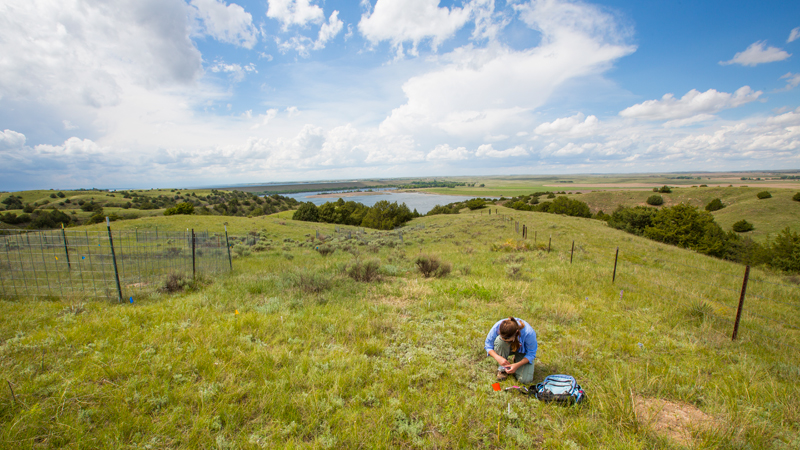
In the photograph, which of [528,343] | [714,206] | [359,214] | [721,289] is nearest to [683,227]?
[721,289]

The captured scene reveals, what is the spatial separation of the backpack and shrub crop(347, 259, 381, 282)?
6.57 m

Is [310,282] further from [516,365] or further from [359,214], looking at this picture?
[359,214]

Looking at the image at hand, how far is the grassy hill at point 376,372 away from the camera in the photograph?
3240mm

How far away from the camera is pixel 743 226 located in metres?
38.3

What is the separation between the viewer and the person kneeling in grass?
14.1 feet

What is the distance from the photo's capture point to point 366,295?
823 centimetres

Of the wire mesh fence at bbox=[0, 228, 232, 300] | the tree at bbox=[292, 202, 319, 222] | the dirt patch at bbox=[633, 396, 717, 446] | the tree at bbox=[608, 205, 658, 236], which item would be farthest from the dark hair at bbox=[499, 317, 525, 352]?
the tree at bbox=[292, 202, 319, 222]

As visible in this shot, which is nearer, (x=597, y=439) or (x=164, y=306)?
(x=597, y=439)

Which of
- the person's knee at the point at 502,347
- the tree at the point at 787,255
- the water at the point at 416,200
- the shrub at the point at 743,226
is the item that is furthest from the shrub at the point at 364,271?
the water at the point at 416,200

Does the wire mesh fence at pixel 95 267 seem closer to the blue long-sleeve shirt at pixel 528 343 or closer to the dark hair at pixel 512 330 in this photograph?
the dark hair at pixel 512 330

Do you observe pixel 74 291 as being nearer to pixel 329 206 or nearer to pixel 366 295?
pixel 366 295

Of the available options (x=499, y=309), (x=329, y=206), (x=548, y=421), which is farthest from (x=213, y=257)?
(x=329, y=206)

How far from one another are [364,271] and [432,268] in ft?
8.67

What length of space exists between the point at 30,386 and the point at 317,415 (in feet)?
11.8
